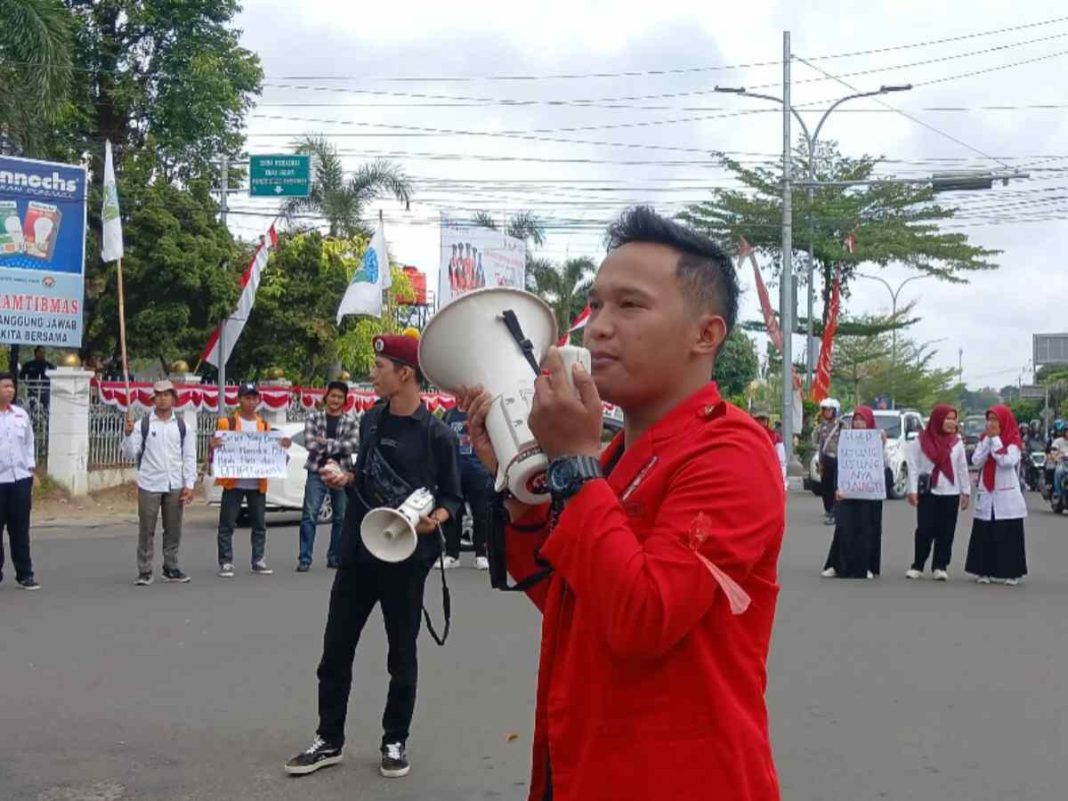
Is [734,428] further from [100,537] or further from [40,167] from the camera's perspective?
[40,167]

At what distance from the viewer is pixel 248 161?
30.4m

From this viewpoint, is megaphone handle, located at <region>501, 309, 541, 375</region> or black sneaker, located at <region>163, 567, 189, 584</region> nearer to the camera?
megaphone handle, located at <region>501, 309, 541, 375</region>

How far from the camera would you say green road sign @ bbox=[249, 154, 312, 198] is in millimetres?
29469

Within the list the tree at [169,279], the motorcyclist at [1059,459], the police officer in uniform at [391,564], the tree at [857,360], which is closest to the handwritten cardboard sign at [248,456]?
the police officer in uniform at [391,564]

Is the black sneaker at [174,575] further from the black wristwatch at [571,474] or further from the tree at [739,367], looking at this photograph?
the tree at [739,367]

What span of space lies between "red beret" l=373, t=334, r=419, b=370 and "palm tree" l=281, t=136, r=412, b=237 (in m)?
28.7

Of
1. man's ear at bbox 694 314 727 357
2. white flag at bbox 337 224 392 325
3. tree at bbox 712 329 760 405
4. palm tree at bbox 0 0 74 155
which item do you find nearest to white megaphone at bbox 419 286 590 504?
man's ear at bbox 694 314 727 357

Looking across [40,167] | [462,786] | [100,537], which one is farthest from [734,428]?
[40,167]

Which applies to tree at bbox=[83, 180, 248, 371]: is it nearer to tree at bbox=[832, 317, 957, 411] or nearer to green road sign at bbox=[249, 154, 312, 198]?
green road sign at bbox=[249, 154, 312, 198]

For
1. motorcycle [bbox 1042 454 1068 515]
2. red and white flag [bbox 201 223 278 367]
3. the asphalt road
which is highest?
red and white flag [bbox 201 223 278 367]

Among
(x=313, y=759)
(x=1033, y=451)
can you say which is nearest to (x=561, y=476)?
(x=313, y=759)

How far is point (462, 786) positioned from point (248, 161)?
26.5 meters

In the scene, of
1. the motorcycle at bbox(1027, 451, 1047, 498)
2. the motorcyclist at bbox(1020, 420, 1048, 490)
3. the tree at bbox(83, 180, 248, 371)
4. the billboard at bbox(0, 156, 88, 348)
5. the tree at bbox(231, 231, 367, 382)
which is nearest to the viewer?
the billboard at bbox(0, 156, 88, 348)

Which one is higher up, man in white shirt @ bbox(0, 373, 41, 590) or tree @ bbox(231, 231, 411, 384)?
tree @ bbox(231, 231, 411, 384)
